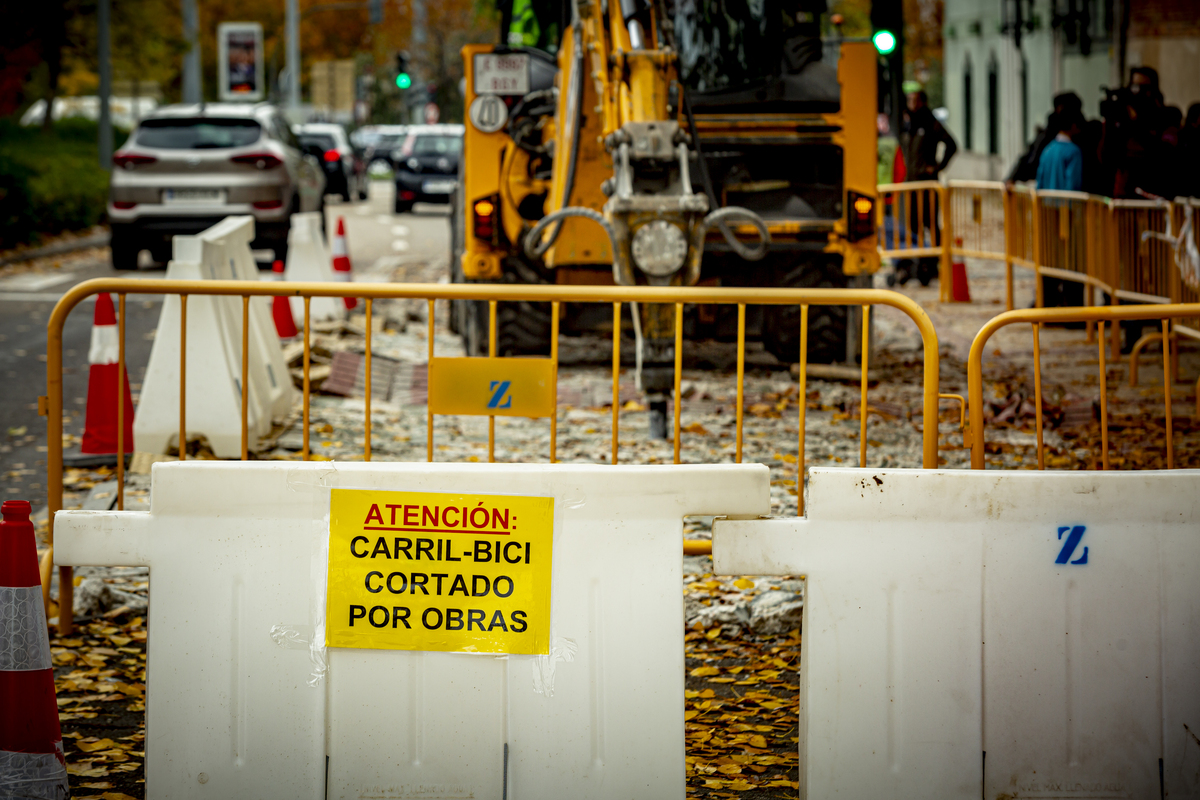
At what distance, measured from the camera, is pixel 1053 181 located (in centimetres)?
1395

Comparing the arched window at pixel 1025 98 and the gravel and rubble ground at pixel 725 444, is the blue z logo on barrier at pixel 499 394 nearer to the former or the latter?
the gravel and rubble ground at pixel 725 444

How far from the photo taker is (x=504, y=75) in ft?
34.4

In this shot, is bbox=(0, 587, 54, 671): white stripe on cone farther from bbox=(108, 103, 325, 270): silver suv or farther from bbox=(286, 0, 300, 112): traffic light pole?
bbox=(286, 0, 300, 112): traffic light pole

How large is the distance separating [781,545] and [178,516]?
60.0 inches

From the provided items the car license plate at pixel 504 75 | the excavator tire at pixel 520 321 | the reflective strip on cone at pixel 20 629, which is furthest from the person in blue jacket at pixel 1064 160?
the reflective strip on cone at pixel 20 629

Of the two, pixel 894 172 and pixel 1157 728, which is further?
pixel 894 172

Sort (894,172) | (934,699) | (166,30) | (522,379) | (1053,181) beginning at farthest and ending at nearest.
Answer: (166,30) < (894,172) < (1053,181) < (522,379) < (934,699)

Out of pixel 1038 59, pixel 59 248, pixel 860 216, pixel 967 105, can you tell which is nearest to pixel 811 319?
pixel 860 216

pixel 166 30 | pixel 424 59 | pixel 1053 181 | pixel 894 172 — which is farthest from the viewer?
pixel 424 59

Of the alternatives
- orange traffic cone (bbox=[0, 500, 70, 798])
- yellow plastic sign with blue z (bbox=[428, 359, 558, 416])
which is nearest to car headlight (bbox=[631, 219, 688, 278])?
yellow plastic sign with blue z (bbox=[428, 359, 558, 416])

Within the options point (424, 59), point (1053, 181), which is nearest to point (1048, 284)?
point (1053, 181)

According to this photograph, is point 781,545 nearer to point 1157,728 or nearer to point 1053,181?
point 1157,728

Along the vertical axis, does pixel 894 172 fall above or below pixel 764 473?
above

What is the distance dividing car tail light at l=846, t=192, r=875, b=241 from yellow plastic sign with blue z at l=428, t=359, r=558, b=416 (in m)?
5.75
